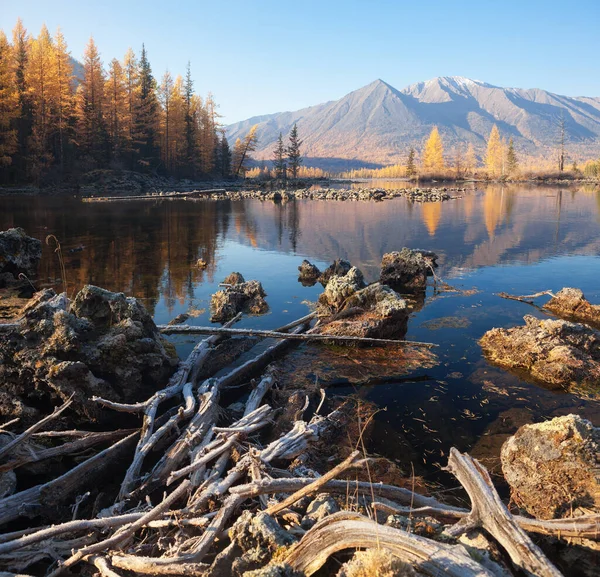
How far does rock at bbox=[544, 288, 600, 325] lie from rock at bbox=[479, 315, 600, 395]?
3.09 m

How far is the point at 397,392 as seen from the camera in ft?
30.7

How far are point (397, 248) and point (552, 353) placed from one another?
1762cm

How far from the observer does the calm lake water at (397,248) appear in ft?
27.8

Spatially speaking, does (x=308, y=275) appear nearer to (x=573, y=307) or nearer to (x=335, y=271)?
(x=335, y=271)

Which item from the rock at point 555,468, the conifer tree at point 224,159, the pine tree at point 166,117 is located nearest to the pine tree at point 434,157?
the conifer tree at point 224,159

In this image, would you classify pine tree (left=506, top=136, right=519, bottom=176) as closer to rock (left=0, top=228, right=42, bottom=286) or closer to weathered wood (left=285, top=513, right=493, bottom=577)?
rock (left=0, top=228, right=42, bottom=286)

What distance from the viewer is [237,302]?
581 inches

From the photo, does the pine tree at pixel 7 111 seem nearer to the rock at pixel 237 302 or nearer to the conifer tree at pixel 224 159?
the conifer tree at pixel 224 159

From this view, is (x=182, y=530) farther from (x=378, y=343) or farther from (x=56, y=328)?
(x=378, y=343)

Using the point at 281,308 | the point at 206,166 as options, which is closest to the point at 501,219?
the point at 281,308

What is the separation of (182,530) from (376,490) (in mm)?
2179

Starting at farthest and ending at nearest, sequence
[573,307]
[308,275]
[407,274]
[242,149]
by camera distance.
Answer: [242,149] → [308,275] → [407,274] → [573,307]

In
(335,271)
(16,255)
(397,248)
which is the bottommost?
(335,271)

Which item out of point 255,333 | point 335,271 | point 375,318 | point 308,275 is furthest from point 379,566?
point 308,275
